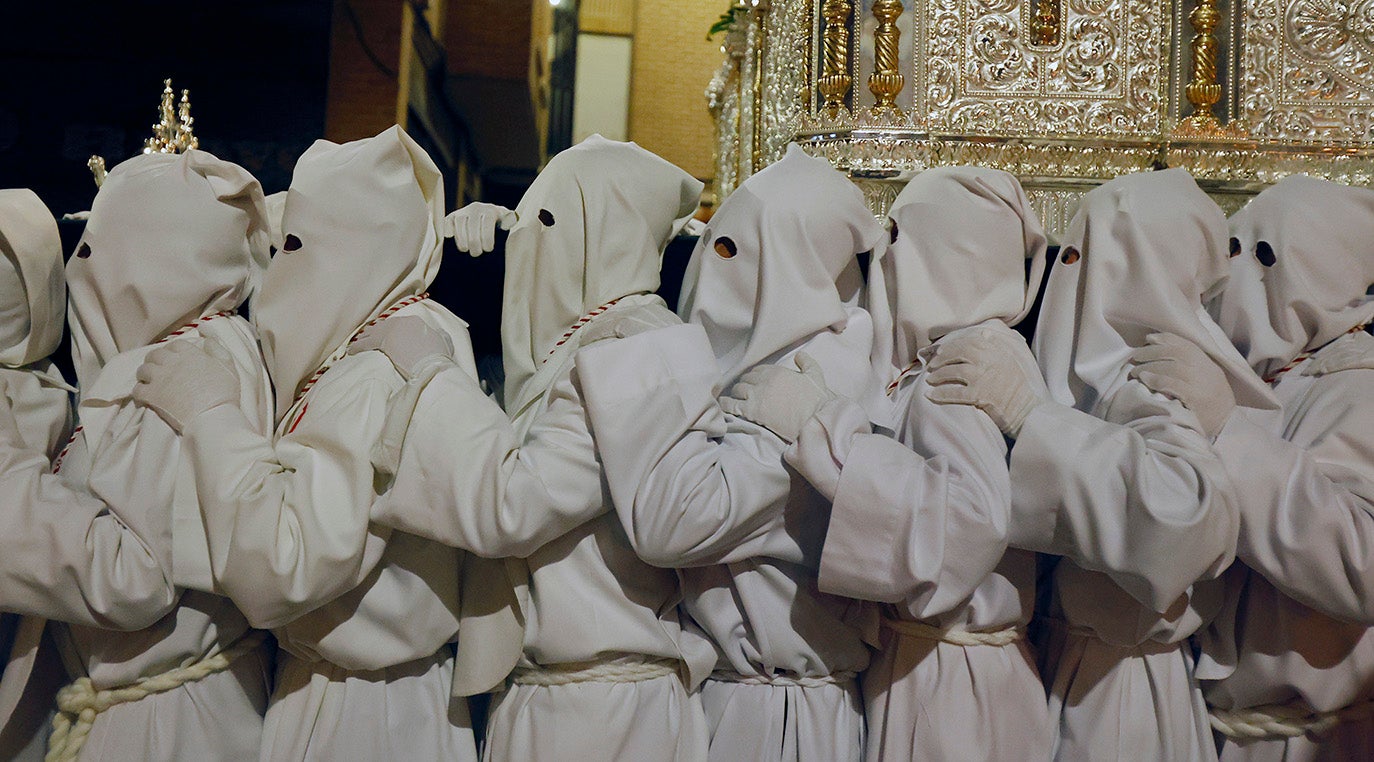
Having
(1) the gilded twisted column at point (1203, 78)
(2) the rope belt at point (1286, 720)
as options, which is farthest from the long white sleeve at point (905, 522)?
(1) the gilded twisted column at point (1203, 78)

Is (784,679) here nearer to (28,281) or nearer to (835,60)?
(28,281)

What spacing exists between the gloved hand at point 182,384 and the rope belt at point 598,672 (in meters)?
0.96

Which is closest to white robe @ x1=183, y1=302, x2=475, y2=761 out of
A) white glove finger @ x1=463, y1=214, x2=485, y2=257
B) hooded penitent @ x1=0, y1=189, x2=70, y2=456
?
white glove finger @ x1=463, y1=214, x2=485, y2=257

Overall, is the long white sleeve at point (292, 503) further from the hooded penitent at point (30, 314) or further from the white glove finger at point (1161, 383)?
the white glove finger at point (1161, 383)

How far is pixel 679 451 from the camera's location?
2449mm

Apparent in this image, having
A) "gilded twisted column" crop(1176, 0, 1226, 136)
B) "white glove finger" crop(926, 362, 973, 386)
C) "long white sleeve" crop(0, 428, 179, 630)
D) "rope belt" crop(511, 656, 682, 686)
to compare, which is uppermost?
"gilded twisted column" crop(1176, 0, 1226, 136)

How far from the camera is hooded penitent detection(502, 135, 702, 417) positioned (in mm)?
2936

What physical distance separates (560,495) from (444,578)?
40cm

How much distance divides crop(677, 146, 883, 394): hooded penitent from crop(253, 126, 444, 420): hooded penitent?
81 centimetres

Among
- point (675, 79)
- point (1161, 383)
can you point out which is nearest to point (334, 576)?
point (1161, 383)

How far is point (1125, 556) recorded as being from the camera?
2346 millimetres

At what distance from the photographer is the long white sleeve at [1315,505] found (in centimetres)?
240

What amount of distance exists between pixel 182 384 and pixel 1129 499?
214 cm

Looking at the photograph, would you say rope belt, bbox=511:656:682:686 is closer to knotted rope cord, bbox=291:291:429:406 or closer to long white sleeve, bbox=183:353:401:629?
long white sleeve, bbox=183:353:401:629
